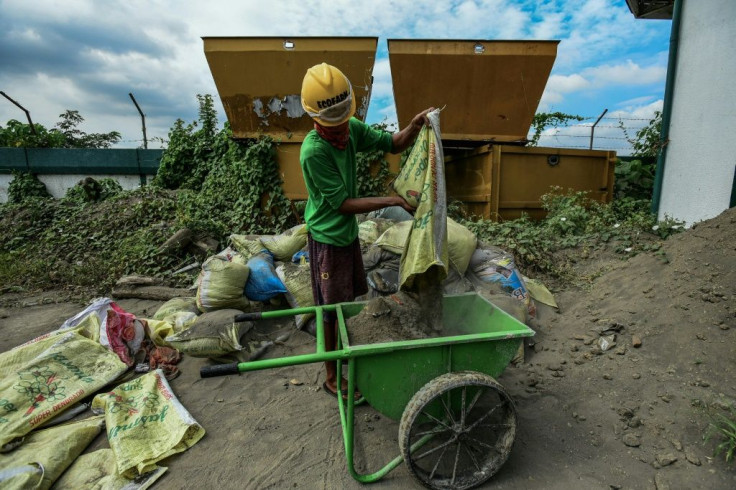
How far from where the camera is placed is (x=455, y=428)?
175 centimetres

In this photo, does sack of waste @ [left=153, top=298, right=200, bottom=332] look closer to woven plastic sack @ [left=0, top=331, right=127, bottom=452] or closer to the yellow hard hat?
woven plastic sack @ [left=0, top=331, right=127, bottom=452]

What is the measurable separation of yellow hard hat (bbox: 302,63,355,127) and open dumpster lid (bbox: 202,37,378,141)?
3.08 meters

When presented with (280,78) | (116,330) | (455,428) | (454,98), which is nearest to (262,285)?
(116,330)

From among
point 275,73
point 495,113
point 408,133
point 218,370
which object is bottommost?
point 218,370

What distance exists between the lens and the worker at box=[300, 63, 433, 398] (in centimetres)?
193

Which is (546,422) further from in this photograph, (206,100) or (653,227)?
(206,100)

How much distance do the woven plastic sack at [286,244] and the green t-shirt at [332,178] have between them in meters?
1.68

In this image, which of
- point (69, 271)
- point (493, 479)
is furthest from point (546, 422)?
point (69, 271)

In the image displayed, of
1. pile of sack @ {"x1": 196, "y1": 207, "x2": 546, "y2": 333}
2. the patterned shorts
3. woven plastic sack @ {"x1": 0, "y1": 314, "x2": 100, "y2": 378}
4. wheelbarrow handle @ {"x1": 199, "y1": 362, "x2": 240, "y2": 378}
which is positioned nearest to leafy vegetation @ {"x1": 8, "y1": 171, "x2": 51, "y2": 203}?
woven plastic sack @ {"x1": 0, "y1": 314, "x2": 100, "y2": 378}

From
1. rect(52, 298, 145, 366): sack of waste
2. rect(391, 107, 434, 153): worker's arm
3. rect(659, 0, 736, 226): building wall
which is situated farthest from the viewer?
rect(659, 0, 736, 226): building wall

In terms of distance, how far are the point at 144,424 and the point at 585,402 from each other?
2.50m

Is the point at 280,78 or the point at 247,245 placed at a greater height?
the point at 280,78

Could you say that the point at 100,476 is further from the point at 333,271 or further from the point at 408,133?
the point at 408,133

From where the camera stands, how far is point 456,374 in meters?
1.69
